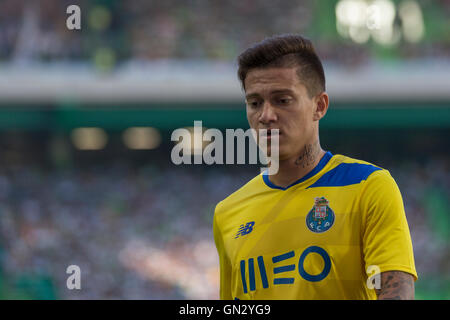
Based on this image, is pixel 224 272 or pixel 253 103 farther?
pixel 224 272

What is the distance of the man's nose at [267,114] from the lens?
5.85 ft

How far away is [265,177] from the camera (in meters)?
2.09

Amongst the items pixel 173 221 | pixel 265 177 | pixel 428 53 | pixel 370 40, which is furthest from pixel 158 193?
pixel 265 177

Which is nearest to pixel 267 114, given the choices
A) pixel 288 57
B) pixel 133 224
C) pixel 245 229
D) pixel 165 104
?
pixel 288 57

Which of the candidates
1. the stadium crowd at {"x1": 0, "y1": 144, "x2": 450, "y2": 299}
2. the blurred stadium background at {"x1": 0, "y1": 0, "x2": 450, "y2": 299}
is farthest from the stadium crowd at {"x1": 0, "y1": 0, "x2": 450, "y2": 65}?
the stadium crowd at {"x1": 0, "y1": 144, "x2": 450, "y2": 299}

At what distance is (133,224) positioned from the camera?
12.8m

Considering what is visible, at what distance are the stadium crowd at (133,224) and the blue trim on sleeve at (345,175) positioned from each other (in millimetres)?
8978

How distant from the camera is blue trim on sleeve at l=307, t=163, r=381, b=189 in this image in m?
1.77

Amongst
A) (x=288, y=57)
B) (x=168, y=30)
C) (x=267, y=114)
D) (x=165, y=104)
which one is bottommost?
(x=267, y=114)

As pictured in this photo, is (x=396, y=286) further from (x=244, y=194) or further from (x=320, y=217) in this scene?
(x=244, y=194)

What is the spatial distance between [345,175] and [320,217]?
0.16 metres

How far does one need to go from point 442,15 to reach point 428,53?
1.30m

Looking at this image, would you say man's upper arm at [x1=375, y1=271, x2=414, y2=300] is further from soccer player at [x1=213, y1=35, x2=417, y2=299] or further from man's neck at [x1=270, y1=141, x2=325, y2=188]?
man's neck at [x1=270, y1=141, x2=325, y2=188]
